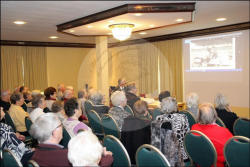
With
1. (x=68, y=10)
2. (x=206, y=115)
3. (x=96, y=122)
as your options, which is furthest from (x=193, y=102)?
(x=68, y=10)

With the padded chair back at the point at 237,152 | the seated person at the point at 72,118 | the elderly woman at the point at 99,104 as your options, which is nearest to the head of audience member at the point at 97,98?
the elderly woman at the point at 99,104

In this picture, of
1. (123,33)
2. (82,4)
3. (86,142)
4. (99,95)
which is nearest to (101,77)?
(123,33)

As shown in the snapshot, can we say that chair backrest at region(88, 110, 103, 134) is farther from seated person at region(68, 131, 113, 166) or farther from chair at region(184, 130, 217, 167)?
seated person at region(68, 131, 113, 166)

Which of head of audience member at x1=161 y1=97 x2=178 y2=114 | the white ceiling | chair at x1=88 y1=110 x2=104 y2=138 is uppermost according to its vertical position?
the white ceiling

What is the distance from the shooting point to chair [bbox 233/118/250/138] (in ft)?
10.8

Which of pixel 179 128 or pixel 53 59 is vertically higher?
pixel 53 59

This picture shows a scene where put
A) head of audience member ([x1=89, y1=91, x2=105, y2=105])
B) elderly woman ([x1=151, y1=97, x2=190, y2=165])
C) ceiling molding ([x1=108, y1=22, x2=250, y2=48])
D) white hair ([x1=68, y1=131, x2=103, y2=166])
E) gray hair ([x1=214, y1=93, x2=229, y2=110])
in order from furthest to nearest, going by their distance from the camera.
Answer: ceiling molding ([x1=108, y1=22, x2=250, y2=48]) → head of audience member ([x1=89, y1=91, x2=105, y2=105]) → gray hair ([x1=214, y1=93, x2=229, y2=110]) → elderly woman ([x1=151, y1=97, x2=190, y2=165]) → white hair ([x1=68, y1=131, x2=103, y2=166])

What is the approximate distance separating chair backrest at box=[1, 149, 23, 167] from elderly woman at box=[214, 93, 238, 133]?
293 cm

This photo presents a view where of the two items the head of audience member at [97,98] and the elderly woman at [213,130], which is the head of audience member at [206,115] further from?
the head of audience member at [97,98]

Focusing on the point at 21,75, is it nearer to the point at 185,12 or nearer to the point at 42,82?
the point at 42,82

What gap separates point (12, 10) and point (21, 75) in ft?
19.2

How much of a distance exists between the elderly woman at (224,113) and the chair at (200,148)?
1.16 metres

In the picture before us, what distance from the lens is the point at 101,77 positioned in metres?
8.06

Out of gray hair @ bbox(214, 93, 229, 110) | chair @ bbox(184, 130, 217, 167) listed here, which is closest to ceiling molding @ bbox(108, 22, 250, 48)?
gray hair @ bbox(214, 93, 229, 110)
